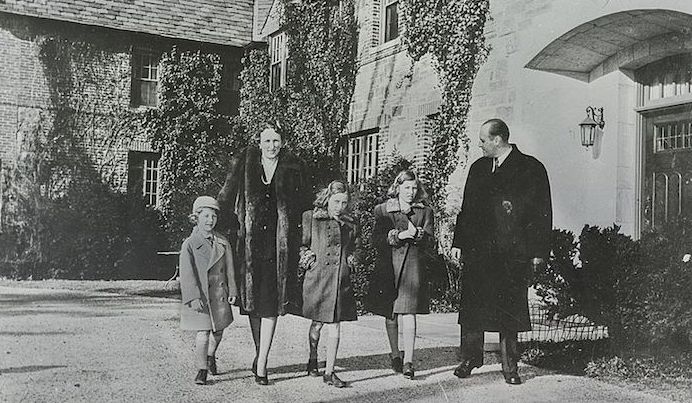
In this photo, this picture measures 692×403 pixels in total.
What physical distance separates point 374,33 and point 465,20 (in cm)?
89

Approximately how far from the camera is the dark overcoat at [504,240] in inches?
146

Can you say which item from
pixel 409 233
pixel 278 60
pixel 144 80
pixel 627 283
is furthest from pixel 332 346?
pixel 144 80

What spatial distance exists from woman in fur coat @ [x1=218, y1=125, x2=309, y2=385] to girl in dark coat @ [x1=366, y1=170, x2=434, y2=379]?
0.52 m

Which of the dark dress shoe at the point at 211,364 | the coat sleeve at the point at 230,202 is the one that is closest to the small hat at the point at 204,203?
the coat sleeve at the point at 230,202

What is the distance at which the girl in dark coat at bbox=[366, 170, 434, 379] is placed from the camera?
12.3ft

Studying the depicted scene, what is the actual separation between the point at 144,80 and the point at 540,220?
5828 mm

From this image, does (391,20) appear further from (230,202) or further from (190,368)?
(190,368)

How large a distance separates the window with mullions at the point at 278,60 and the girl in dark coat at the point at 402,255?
106 inches

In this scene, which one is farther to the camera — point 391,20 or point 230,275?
point 391,20

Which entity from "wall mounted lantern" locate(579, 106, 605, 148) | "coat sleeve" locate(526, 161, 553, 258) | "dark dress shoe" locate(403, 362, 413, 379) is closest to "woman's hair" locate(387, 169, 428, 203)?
"coat sleeve" locate(526, 161, 553, 258)

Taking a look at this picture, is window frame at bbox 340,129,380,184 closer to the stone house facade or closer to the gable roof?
the stone house facade

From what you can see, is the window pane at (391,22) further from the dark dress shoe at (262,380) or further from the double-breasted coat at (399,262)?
the dark dress shoe at (262,380)

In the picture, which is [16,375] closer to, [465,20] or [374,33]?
[374,33]

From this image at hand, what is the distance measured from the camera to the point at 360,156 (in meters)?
5.77
